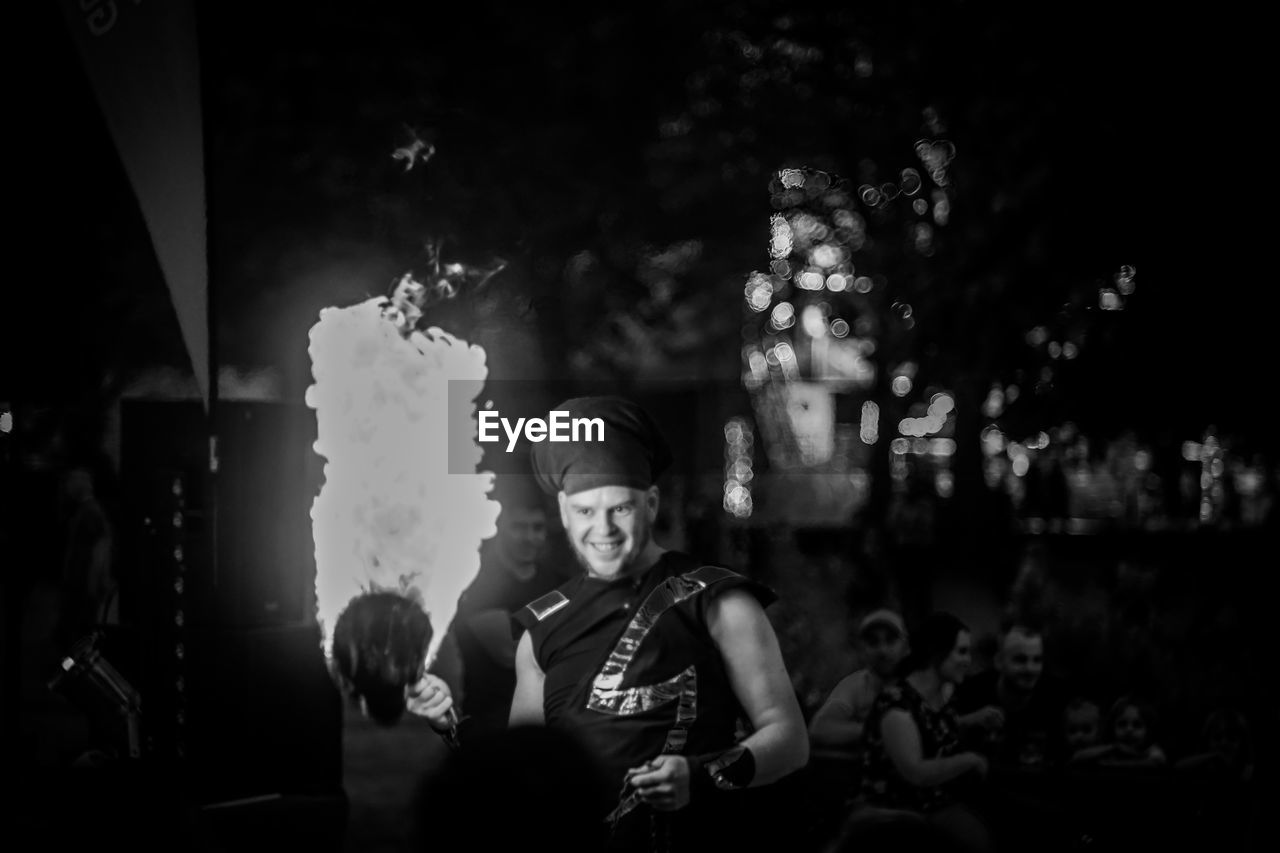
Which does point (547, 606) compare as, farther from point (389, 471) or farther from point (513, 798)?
point (389, 471)

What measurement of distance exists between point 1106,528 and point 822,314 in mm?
4534

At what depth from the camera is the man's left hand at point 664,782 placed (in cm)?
281

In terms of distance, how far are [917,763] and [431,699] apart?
197cm

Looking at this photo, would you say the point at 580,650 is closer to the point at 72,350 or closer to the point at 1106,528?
the point at 72,350

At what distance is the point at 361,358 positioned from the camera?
609cm

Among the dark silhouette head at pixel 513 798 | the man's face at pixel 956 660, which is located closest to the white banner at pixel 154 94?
the man's face at pixel 956 660

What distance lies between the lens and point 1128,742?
637 centimetres

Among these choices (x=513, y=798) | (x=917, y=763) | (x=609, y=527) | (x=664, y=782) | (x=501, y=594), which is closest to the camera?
(x=513, y=798)

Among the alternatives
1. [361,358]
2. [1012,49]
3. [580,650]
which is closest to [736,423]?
[1012,49]

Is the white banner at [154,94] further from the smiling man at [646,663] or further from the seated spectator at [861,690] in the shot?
the seated spectator at [861,690]

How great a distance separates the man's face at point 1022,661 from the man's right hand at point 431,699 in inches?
140

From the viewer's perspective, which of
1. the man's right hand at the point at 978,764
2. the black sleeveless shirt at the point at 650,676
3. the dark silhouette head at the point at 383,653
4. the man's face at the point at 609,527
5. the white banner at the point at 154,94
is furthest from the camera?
the man's right hand at the point at 978,764

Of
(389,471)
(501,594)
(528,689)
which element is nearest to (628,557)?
(528,689)

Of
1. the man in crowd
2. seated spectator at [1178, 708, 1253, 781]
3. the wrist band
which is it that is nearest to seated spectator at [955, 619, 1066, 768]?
seated spectator at [1178, 708, 1253, 781]
